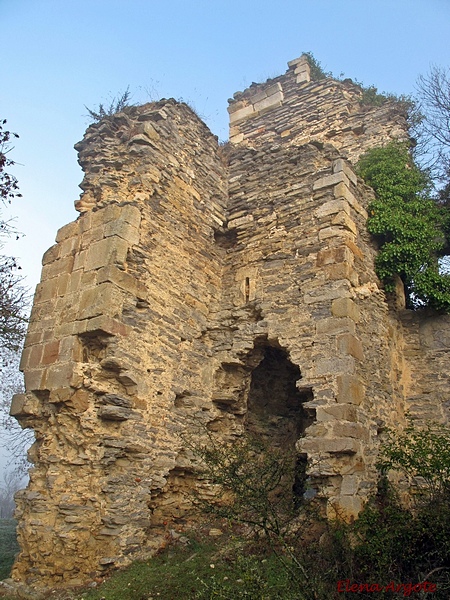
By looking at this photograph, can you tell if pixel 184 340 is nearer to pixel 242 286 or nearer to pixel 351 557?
pixel 242 286

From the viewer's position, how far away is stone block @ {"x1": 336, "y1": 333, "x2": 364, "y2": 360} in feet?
21.4

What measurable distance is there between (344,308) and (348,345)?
53cm

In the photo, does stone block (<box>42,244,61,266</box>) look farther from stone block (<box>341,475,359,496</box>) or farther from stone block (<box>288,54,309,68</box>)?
stone block (<box>288,54,309,68</box>)

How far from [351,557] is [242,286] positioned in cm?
433

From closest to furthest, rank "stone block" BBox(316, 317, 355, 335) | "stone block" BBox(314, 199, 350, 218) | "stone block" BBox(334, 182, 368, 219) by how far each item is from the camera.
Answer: "stone block" BBox(316, 317, 355, 335) → "stone block" BBox(314, 199, 350, 218) → "stone block" BBox(334, 182, 368, 219)

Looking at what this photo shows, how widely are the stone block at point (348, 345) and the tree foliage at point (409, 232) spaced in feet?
6.21

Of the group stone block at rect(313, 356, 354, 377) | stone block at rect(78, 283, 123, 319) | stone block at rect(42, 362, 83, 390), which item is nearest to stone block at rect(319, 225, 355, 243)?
stone block at rect(313, 356, 354, 377)

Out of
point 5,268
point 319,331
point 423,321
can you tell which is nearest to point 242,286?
point 319,331

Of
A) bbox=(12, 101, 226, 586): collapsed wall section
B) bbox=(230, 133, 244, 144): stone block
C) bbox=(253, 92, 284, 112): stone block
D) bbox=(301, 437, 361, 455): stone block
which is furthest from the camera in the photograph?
bbox=(230, 133, 244, 144): stone block

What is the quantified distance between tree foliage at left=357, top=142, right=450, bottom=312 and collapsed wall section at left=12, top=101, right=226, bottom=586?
112 inches

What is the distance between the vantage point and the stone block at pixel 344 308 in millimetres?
6746

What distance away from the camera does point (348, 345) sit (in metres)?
6.53

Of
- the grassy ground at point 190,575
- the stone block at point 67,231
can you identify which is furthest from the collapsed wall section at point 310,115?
the grassy ground at point 190,575

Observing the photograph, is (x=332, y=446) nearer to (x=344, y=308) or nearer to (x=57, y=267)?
(x=344, y=308)
